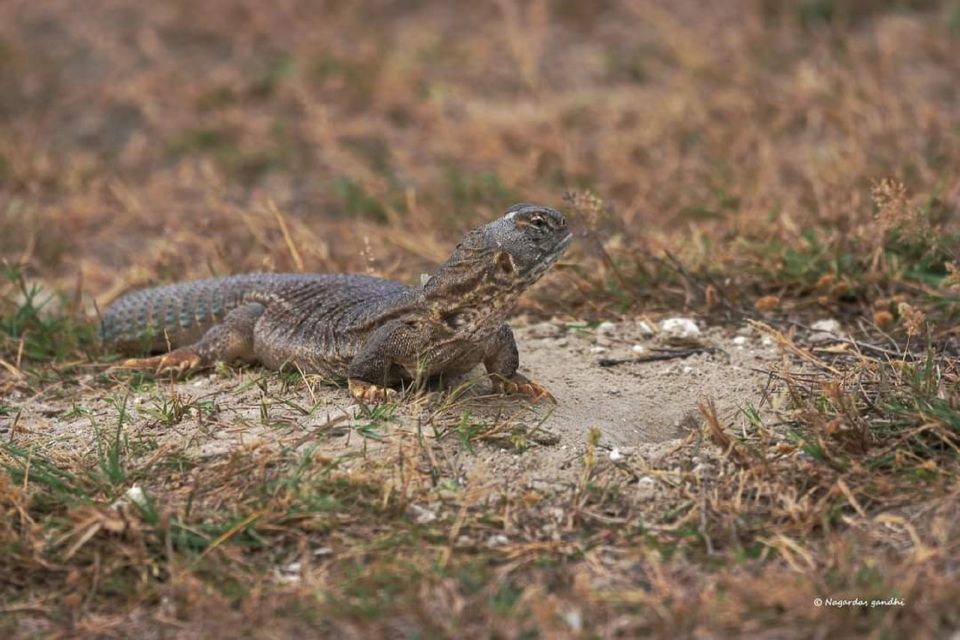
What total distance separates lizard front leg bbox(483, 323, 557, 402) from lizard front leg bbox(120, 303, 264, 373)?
1.25m

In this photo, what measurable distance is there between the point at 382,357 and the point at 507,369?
1.70 ft

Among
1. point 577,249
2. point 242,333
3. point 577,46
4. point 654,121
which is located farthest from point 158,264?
point 577,46

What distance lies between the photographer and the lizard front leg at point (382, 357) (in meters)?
5.07

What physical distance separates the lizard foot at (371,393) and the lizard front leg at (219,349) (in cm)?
96

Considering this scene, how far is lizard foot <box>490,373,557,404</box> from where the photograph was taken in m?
5.19

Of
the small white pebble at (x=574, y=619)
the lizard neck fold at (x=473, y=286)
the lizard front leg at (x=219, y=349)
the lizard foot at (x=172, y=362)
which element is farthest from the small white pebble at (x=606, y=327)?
the small white pebble at (x=574, y=619)

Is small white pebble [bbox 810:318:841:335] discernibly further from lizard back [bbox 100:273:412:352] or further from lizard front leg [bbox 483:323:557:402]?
lizard back [bbox 100:273:412:352]

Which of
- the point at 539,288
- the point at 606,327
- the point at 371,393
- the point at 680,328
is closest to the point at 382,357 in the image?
the point at 371,393

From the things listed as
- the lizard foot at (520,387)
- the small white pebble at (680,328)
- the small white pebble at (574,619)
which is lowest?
the small white pebble at (680,328)

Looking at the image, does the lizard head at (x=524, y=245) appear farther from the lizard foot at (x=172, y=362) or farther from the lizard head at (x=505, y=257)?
the lizard foot at (x=172, y=362)

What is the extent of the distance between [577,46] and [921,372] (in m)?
7.09

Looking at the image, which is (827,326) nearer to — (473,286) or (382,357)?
(473,286)

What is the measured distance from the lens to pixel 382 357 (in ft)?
16.7

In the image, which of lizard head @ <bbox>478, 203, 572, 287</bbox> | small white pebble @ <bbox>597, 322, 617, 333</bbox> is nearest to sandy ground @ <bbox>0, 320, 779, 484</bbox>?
small white pebble @ <bbox>597, 322, 617, 333</bbox>
